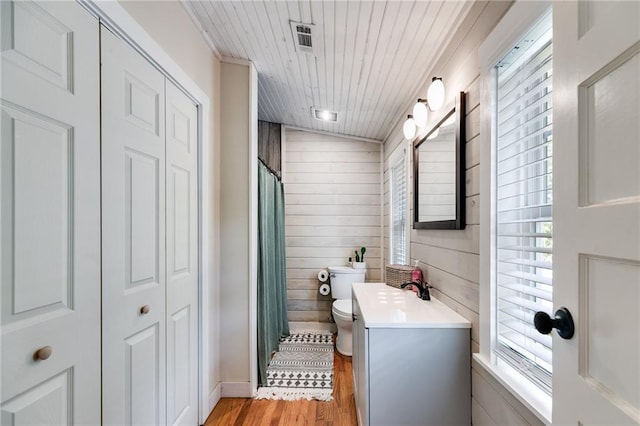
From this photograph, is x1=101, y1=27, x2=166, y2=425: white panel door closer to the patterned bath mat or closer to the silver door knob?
the silver door knob

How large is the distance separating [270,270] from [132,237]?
1.47 m

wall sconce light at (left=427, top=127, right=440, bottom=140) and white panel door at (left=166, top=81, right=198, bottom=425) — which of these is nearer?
white panel door at (left=166, top=81, right=198, bottom=425)

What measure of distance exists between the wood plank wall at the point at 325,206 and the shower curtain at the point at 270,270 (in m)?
0.31

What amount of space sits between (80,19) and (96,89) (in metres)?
0.21

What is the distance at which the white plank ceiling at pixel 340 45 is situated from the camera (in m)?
1.45

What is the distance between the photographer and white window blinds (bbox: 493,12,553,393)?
91 centimetres

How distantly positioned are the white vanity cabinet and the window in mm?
1271

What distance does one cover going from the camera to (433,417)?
51.1 inches

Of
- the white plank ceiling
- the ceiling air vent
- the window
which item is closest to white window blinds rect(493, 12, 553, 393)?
the white plank ceiling

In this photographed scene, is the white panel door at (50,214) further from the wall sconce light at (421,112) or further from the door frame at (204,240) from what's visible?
the wall sconce light at (421,112)

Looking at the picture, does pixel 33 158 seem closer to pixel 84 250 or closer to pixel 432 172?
pixel 84 250

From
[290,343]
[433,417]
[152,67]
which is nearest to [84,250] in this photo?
[152,67]

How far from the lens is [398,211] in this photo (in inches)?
111

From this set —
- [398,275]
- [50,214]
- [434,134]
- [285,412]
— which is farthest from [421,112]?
[285,412]
